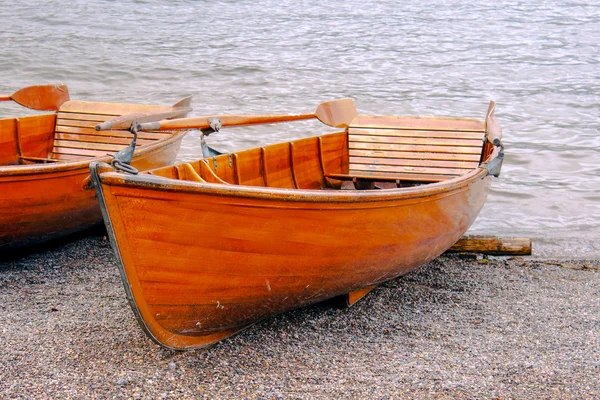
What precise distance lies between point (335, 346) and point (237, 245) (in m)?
0.95

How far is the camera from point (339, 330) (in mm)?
4371

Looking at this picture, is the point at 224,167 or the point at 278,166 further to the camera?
the point at 278,166

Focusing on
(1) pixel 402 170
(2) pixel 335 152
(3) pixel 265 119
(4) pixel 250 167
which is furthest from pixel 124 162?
(1) pixel 402 170

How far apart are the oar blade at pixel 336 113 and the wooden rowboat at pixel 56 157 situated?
1.23 m

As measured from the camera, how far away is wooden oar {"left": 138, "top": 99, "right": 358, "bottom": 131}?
3.81 m

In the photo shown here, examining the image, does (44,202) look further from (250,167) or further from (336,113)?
(336,113)

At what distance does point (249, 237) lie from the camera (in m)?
3.68

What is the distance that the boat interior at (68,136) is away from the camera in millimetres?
6452

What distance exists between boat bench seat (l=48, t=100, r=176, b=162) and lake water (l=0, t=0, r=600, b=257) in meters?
3.13

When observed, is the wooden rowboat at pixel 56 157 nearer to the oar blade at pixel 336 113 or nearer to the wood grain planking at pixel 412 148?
the oar blade at pixel 336 113

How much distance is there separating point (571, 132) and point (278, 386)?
866cm

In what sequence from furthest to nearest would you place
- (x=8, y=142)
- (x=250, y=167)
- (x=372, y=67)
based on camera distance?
(x=372, y=67) < (x=8, y=142) < (x=250, y=167)

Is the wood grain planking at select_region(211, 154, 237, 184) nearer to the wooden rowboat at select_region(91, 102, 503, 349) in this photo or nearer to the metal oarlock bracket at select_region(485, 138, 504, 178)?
the wooden rowboat at select_region(91, 102, 503, 349)

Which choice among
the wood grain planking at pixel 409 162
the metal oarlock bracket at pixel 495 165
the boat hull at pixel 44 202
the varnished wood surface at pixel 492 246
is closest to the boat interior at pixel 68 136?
the boat hull at pixel 44 202
